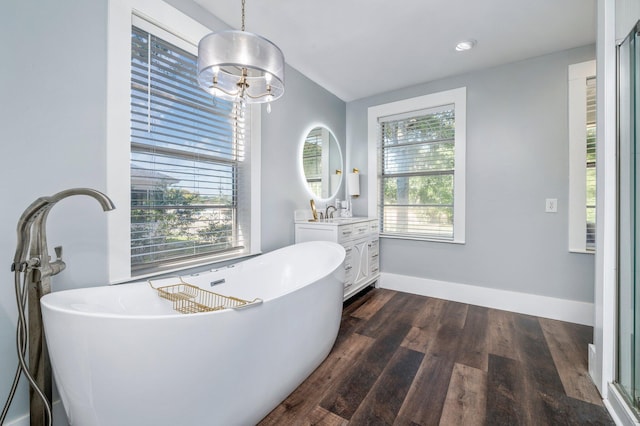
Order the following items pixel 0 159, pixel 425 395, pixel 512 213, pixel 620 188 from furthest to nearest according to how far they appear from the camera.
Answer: pixel 512 213 → pixel 425 395 → pixel 620 188 → pixel 0 159

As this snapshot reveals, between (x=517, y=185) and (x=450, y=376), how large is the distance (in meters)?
2.03

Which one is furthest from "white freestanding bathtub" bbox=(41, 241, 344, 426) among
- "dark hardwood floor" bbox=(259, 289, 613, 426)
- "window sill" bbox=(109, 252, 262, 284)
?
"dark hardwood floor" bbox=(259, 289, 613, 426)

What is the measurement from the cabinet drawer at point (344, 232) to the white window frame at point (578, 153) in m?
2.03

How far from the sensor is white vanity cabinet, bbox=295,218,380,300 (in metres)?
2.61

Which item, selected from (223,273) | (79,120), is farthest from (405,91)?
(79,120)

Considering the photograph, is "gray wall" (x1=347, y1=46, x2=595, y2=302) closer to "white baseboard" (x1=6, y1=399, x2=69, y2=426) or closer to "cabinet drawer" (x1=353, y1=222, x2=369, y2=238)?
"cabinet drawer" (x1=353, y1=222, x2=369, y2=238)

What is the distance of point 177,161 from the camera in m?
1.88

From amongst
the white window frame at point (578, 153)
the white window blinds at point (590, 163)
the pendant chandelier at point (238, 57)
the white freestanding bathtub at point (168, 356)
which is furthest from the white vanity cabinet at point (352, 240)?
the white window blinds at point (590, 163)

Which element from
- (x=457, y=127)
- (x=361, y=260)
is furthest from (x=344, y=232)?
(x=457, y=127)

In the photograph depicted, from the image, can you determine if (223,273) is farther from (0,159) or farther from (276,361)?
(0,159)

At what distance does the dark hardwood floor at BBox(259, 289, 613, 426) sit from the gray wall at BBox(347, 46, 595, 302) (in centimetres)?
47

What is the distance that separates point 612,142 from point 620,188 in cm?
26

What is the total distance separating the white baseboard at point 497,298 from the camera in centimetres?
242

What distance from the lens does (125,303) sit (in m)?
1.38
